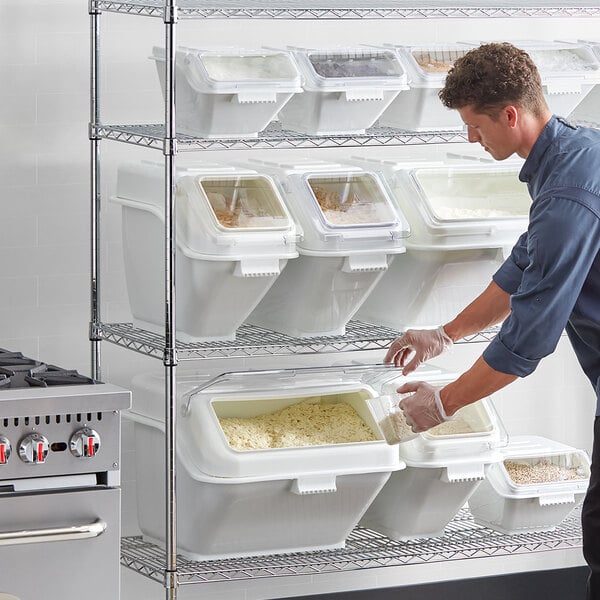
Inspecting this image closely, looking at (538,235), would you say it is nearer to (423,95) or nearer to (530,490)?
(423,95)

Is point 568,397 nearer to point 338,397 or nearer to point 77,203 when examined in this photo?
point 338,397

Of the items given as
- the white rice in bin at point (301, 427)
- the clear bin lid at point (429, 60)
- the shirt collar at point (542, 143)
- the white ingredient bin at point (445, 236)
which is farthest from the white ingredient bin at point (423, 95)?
the white rice in bin at point (301, 427)

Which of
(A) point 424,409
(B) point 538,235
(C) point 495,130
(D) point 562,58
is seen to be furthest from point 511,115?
(D) point 562,58

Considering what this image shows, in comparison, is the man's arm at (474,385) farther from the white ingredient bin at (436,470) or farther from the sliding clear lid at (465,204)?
the sliding clear lid at (465,204)

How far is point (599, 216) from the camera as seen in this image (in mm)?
2873

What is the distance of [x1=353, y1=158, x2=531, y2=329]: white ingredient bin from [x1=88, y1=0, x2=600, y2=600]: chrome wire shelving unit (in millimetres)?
87

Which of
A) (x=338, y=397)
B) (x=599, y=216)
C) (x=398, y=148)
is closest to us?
(x=599, y=216)

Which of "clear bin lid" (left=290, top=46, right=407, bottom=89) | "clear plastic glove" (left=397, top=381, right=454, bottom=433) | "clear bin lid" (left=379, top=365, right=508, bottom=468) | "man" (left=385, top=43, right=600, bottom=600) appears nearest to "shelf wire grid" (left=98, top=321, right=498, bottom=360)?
"clear bin lid" (left=379, top=365, right=508, bottom=468)

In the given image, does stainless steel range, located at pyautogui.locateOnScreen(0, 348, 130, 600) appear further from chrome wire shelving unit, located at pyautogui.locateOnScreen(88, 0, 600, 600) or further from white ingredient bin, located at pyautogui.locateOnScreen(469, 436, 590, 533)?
white ingredient bin, located at pyautogui.locateOnScreen(469, 436, 590, 533)

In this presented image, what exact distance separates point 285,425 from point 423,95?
988 mm

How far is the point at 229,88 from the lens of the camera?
3447 millimetres

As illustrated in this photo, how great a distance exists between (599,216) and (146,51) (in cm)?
167

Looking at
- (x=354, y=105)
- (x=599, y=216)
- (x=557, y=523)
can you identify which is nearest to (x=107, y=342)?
(x=354, y=105)

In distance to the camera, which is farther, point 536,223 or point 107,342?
point 107,342
